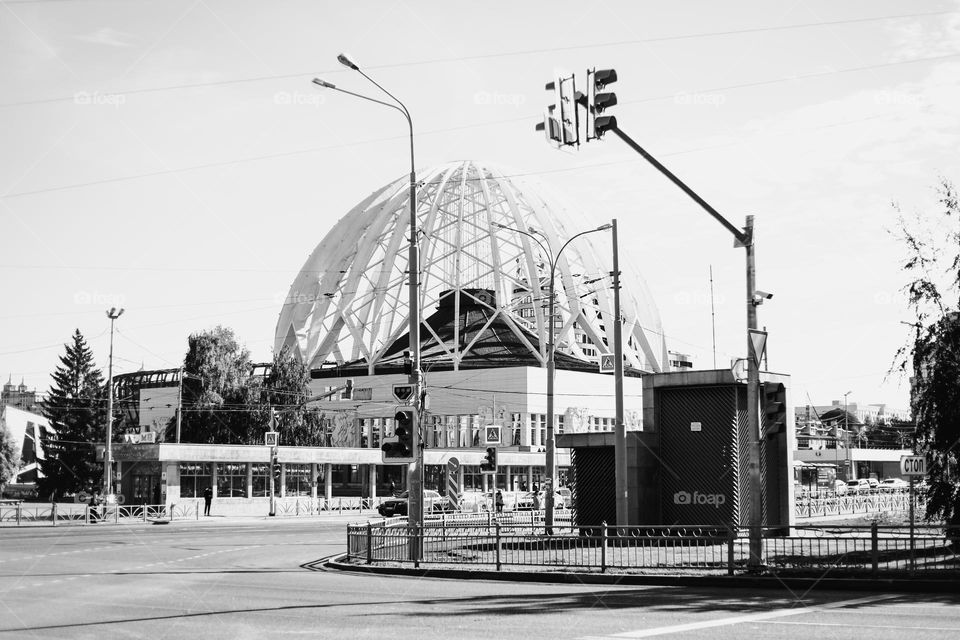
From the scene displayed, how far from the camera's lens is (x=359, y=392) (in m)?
48.1

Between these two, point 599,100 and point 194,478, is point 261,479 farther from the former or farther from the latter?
point 599,100

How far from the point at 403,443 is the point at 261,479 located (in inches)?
1495

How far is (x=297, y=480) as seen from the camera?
6069 cm

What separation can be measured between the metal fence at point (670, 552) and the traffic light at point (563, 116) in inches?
365

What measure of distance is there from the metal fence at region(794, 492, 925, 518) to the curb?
91.1 feet

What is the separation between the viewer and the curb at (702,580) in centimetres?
1805

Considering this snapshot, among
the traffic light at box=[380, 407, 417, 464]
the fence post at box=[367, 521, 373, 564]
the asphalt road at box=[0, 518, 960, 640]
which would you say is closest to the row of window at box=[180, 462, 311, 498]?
the asphalt road at box=[0, 518, 960, 640]

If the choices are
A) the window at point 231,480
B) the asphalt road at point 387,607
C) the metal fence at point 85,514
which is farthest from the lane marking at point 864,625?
the window at point 231,480

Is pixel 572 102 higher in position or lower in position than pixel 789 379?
higher

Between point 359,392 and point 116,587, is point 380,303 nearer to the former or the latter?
point 359,392

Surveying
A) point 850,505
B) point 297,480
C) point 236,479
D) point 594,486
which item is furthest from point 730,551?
point 297,480

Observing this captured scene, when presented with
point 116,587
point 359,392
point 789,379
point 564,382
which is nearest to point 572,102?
point 116,587

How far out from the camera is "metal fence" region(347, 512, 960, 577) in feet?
64.0

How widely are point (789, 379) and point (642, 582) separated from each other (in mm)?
12676
